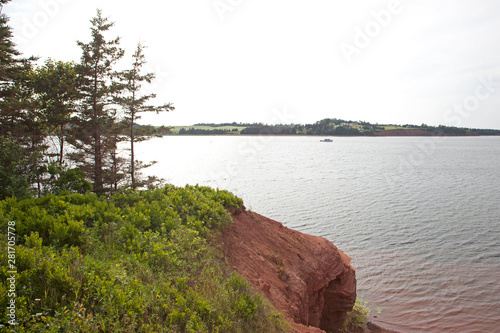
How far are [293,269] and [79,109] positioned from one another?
16.1 m

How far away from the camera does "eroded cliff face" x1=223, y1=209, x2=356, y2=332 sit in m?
10.1

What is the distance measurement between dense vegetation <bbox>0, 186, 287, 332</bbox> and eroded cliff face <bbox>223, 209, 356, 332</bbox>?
1411 millimetres

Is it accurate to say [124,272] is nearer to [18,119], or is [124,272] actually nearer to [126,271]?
[126,271]

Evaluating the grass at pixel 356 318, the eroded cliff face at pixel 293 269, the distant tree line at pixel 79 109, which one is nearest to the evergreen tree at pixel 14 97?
the distant tree line at pixel 79 109

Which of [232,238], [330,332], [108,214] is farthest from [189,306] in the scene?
[330,332]

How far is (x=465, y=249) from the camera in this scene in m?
20.6

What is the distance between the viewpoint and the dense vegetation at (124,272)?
4.61 m

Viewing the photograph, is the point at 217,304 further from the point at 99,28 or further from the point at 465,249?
the point at 465,249

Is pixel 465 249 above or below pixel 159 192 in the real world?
below

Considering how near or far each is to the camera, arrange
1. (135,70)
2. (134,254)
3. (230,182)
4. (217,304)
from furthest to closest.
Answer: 1. (230,182)
2. (135,70)
3. (134,254)
4. (217,304)

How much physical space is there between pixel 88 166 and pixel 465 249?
26.4m

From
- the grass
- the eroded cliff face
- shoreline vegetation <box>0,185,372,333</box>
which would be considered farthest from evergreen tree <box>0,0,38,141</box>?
the grass

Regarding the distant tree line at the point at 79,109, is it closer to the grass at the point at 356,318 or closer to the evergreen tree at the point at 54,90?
the evergreen tree at the point at 54,90

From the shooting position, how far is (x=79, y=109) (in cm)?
1839
